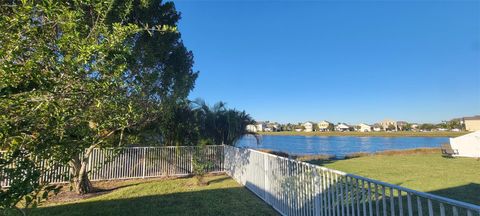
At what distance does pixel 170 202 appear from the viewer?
19.8 ft

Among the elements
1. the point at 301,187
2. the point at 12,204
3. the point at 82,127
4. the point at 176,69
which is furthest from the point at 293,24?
the point at 12,204

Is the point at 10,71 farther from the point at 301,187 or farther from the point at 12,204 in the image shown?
the point at 301,187

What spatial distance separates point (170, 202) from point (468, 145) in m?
19.1

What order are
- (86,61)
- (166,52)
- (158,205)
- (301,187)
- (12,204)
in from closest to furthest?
1. (12,204)
2. (86,61)
3. (301,187)
4. (158,205)
5. (166,52)

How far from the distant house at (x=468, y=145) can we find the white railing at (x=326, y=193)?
14.5m

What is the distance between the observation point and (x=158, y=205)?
5.78 meters

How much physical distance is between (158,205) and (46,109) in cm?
456

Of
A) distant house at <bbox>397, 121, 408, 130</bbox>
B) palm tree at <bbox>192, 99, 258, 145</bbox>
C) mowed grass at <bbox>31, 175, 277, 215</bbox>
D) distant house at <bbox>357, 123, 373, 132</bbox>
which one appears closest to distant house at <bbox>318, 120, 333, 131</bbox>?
distant house at <bbox>357, 123, 373, 132</bbox>

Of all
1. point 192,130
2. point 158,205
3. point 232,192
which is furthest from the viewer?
point 192,130

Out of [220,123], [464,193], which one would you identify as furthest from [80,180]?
[464,193]

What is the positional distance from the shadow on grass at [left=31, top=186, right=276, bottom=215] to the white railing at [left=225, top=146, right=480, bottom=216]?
0.44m

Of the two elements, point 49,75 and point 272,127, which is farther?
point 272,127

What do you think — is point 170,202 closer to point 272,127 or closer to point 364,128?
point 272,127

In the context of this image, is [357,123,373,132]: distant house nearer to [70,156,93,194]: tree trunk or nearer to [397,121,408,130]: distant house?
[397,121,408,130]: distant house
